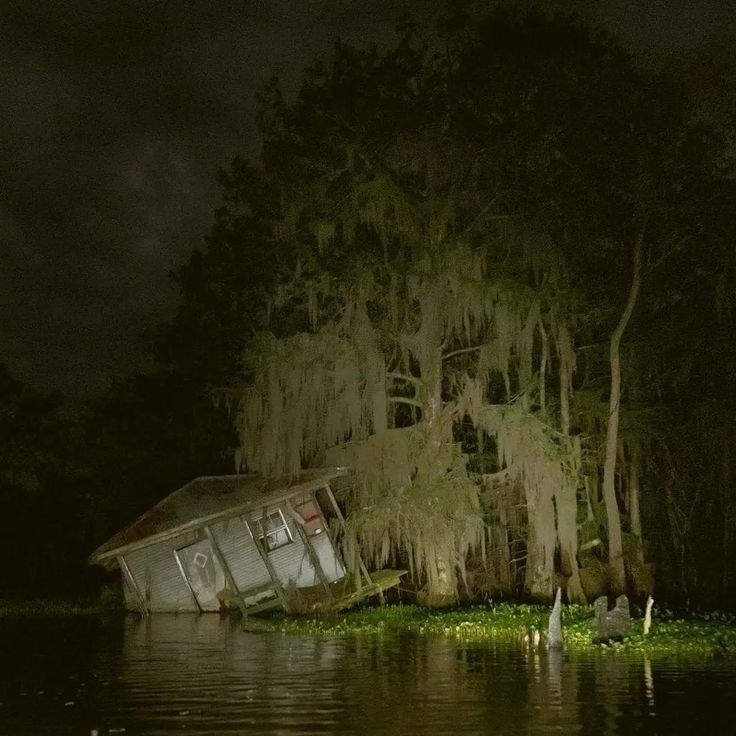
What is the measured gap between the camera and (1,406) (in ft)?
149

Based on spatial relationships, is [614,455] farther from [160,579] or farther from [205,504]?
[160,579]

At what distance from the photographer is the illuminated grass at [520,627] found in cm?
1766

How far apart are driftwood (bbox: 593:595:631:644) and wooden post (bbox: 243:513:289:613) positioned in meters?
12.3

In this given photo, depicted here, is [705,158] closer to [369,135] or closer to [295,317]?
[369,135]

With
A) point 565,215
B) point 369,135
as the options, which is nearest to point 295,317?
point 369,135

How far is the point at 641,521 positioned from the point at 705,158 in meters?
11.7

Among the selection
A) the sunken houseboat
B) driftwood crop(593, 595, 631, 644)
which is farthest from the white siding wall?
driftwood crop(593, 595, 631, 644)

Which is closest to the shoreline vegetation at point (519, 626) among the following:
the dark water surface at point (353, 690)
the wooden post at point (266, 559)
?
the wooden post at point (266, 559)

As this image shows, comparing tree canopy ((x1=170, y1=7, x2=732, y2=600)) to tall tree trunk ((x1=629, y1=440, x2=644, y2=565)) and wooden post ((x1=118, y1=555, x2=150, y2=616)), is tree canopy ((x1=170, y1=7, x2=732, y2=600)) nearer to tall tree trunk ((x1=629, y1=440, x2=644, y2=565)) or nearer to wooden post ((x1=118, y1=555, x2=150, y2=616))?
tall tree trunk ((x1=629, y1=440, x2=644, y2=565))

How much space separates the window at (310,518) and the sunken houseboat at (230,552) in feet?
0.10

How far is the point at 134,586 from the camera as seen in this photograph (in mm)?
30719

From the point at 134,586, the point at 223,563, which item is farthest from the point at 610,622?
the point at 134,586

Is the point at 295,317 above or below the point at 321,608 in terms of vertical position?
above

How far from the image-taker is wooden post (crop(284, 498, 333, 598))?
28781 mm
